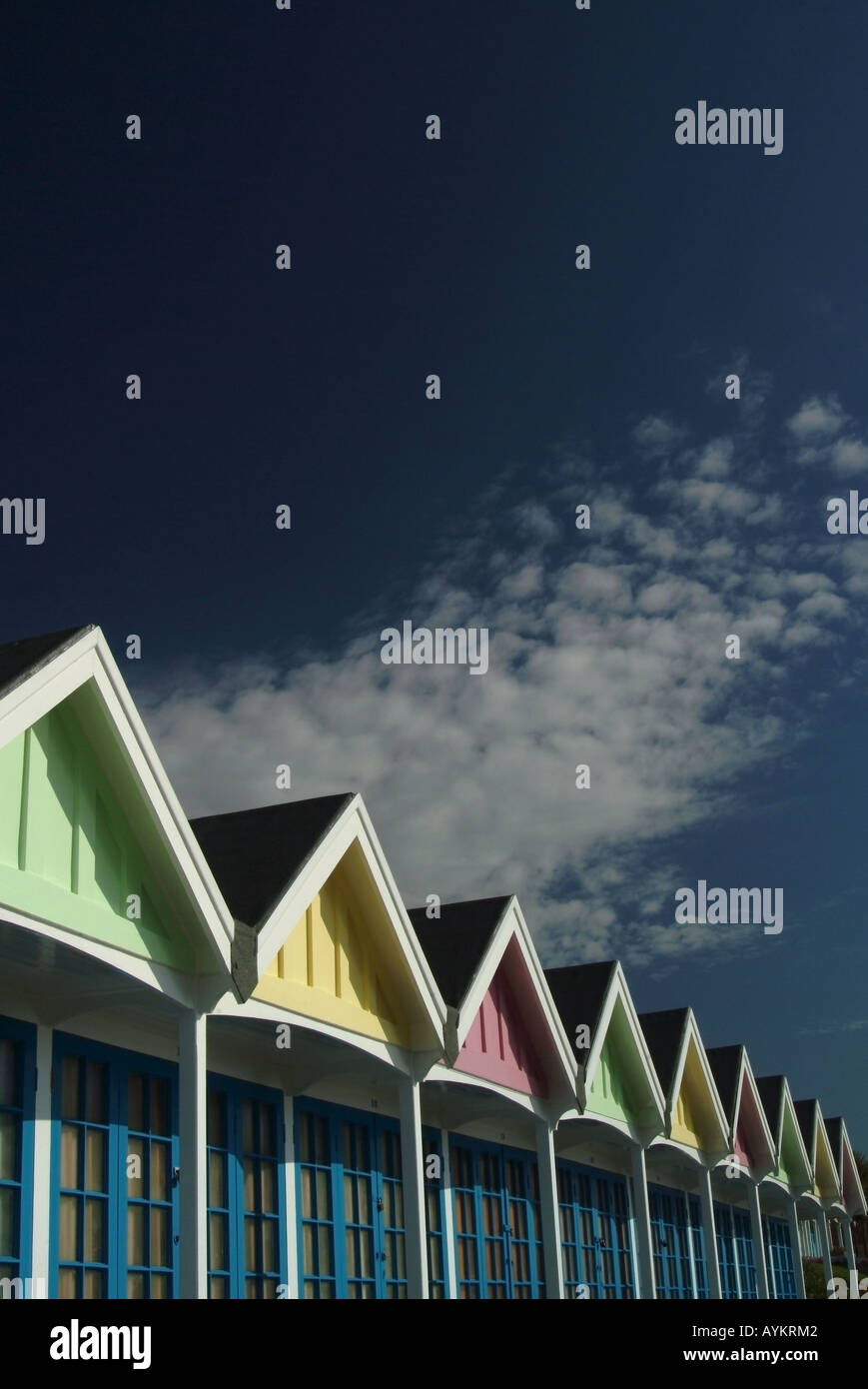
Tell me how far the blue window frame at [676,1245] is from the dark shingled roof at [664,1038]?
3409mm

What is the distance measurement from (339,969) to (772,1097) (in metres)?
24.1

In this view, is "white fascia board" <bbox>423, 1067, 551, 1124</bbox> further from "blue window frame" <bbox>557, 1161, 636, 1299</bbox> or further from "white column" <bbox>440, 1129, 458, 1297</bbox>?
"blue window frame" <bbox>557, 1161, 636, 1299</bbox>

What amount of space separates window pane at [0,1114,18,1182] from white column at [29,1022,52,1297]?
0.19 metres

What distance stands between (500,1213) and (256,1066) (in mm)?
7502

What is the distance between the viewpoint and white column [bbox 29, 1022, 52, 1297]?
11.5 m

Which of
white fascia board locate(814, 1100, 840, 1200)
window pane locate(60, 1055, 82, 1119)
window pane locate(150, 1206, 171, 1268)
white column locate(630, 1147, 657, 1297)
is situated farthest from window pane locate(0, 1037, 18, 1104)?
white fascia board locate(814, 1100, 840, 1200)

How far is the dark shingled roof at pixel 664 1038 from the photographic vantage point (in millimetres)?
26453

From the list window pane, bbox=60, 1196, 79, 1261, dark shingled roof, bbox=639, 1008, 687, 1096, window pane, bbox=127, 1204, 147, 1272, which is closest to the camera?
window pane, bbox=60, 1196, 79, 1261

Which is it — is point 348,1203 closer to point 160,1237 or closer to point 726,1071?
point 160,1237

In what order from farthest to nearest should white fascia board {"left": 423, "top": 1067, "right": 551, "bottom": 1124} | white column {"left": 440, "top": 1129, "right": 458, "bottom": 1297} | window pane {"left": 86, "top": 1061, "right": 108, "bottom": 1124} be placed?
white column {"left": 440, "top": 1129, "right": 458, "bottom": 1297}, white fascia board {"left": 423, "top": 1067, "right": 551, "bottom": 1124}, window pane {"left": 86, "top": 1061, "right": 108, "bottom": 1124}

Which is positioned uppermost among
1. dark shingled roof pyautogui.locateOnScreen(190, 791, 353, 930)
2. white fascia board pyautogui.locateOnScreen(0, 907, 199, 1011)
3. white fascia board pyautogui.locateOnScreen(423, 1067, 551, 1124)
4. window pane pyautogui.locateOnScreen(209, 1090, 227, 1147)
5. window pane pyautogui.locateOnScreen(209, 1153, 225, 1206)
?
dark shingled roof pyautogui.locateOnScreen(190, 791, 353, 930)

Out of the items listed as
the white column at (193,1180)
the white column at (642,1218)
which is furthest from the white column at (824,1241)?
the white column at (193,1180)
